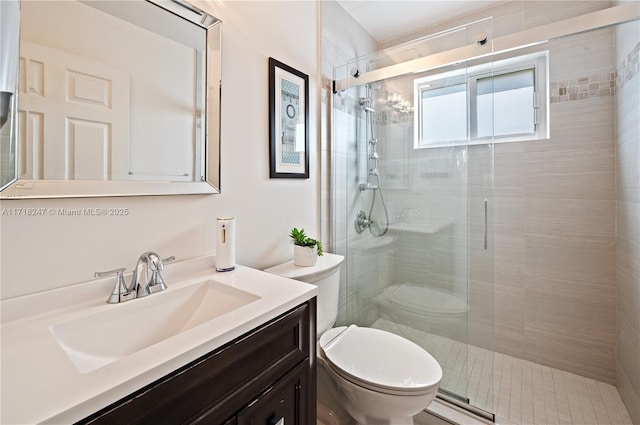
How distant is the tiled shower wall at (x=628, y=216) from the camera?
4.74ft

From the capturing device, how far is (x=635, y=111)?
1432 millimetres

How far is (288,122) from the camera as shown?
5.13ft

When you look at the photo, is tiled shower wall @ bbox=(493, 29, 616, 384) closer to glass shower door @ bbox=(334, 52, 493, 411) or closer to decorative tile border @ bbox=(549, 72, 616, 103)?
decorative tile border @ bbox=(549, 72, 616, 103)

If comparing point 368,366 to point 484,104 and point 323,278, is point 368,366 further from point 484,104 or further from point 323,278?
point 484,104

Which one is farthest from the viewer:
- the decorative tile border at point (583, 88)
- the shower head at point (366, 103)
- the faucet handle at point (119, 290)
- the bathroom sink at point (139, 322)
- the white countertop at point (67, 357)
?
the shower head at point (366, 103)

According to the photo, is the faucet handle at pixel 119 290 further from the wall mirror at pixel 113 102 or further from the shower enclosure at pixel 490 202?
the shower enclosure at pixel 490 202

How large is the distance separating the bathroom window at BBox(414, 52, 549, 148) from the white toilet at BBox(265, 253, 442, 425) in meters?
0.93

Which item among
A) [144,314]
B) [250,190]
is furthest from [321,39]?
[144,314]

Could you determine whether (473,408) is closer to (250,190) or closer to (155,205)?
(250,190)

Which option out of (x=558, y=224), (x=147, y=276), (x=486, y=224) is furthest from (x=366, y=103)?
(x=147, y=276)

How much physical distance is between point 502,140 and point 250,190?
1782 mm

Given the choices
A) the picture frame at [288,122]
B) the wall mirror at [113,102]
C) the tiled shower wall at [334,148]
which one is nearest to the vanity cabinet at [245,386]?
the wall mirror at [113,102]

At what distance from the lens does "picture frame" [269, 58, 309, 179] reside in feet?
4.79

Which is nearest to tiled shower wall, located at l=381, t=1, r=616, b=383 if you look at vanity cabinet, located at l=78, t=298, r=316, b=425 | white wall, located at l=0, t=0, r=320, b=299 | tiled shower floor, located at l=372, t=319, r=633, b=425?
tiled shower floor, located at l=372, t=319, r=633, b=425
